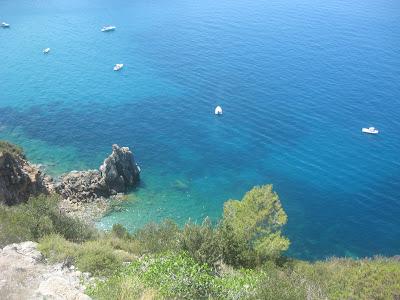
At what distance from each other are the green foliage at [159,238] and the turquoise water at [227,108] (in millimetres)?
17927

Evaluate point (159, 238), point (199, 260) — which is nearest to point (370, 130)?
point (159, 238)

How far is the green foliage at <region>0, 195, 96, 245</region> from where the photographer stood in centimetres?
2964

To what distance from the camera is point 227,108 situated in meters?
90.4

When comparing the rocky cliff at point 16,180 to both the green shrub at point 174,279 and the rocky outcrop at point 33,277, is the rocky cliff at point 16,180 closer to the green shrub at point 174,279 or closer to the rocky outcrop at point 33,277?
the rocky outcrop at point 33,277

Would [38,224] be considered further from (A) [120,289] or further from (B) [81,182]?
(B) [81,182]

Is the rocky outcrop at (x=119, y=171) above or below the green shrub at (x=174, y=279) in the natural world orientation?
below

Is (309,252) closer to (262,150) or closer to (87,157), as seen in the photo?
(262,150)

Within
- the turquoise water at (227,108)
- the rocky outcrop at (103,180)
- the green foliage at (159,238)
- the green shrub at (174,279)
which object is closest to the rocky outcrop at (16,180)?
the rocky outcrop at (103,180)

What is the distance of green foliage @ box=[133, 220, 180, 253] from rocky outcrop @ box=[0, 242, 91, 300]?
9.33 metres

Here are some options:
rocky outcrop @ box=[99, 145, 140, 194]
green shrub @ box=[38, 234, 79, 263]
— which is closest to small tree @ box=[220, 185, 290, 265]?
green shrub @ box=[38, 234, 79, 263]

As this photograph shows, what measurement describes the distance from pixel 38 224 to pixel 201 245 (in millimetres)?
11740

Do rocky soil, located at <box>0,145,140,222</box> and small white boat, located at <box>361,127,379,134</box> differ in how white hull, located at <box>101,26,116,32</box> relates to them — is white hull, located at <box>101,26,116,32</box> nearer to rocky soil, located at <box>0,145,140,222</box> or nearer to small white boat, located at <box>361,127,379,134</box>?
rocky soil, located at <box>0,145,140,222</box>

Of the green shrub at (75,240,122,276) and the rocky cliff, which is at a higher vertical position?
the green shrub at (75,240,122,276)

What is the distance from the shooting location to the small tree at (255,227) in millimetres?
35969
